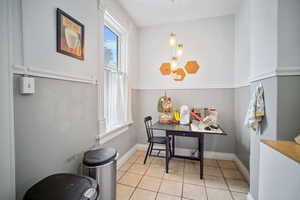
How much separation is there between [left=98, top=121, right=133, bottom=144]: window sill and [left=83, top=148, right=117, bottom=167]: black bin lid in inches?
16.1

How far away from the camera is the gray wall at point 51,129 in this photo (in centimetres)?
97

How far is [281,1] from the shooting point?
1.06 m

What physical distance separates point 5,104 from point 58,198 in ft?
2.26

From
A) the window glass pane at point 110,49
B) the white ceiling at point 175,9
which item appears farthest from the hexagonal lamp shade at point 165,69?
the window glass pane at point 110,49

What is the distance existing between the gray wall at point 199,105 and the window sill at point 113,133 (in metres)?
0.50

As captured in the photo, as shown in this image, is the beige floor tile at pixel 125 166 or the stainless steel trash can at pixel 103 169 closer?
the stainless steel trash can at pixel 103 169

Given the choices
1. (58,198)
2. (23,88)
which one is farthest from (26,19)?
(58,198)

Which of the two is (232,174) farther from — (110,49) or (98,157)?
(110,49)

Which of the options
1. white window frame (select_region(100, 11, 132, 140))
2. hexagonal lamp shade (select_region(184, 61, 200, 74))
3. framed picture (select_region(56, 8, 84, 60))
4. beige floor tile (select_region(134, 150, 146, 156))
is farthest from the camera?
beige floor tile (select_region(134, 150, 146, 156))

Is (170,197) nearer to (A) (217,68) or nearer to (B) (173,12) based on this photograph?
(A) (217,68)

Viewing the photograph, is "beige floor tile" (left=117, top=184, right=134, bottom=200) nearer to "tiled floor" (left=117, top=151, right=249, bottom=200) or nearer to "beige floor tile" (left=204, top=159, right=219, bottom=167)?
"tiled floor" (left=117, top=151, right=249, bottom=200)

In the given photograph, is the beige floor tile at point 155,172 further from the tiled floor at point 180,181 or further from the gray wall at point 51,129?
the gray wall at point 51,129

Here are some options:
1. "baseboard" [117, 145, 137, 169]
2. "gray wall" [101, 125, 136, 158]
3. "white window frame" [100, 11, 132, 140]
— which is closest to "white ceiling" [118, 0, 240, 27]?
"white window frame" [100, 11, 132, 140]

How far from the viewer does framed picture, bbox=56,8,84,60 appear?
1.25 metres
